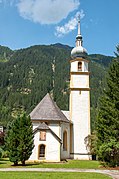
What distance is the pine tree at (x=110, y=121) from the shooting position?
2706 cm

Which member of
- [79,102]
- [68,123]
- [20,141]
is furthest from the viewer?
[79,102]

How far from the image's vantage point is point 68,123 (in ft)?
136

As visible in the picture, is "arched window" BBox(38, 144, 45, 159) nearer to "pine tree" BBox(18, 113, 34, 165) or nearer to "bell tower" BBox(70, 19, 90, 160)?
"bell tower" BBox(70, 19, 90, 160)

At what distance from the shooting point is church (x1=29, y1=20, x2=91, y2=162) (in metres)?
35.7

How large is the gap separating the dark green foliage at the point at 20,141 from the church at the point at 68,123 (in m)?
6.96

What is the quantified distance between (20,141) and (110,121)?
998cm

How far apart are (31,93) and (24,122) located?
5796 inches

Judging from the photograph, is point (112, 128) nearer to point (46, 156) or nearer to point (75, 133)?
point (46, 156)

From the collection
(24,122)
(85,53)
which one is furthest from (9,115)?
(24,122)

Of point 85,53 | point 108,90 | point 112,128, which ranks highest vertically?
Answer: point 85,53

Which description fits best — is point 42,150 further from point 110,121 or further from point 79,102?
point 110,121

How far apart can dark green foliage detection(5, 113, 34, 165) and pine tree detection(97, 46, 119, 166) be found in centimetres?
781

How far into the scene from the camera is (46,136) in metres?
35.8

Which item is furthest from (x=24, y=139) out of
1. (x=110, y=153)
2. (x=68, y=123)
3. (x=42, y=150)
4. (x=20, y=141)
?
(x=68, y=123)
